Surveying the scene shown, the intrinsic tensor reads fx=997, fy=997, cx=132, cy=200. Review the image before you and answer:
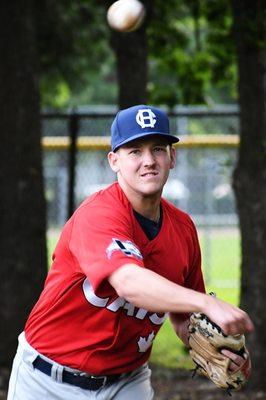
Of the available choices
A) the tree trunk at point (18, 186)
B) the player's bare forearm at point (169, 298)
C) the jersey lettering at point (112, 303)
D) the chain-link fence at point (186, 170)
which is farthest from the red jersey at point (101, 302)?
the chain-link fence at point (186, 170)

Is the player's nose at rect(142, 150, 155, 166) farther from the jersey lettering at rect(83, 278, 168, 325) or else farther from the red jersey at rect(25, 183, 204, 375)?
the jersey lettering at rect(83, 278, 168, 325)

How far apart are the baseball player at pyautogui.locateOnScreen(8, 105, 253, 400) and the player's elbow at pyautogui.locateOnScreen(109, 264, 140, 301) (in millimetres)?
169

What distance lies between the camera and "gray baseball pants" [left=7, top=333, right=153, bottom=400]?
16.3ft

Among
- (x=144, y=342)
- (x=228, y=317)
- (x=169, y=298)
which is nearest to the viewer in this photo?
(x=228, y=317)

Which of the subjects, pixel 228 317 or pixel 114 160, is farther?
pixel 114 160

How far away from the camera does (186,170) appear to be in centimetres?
1683

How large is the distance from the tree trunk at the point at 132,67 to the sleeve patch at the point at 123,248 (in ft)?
17.4

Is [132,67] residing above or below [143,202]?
above

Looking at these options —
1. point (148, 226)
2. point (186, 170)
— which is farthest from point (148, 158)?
point (186, 170)

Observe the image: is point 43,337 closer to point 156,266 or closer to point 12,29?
point 156,266

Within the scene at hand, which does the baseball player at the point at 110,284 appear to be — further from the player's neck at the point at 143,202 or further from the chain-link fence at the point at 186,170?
the chain-link fence at the point at 186,170

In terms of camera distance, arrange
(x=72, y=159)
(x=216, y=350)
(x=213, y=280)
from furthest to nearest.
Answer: (x=213, y=280) → (x=72, y=159) → (x=216, y=350)

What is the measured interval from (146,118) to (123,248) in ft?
2.40

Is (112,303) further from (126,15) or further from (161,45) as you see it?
(161,45)
